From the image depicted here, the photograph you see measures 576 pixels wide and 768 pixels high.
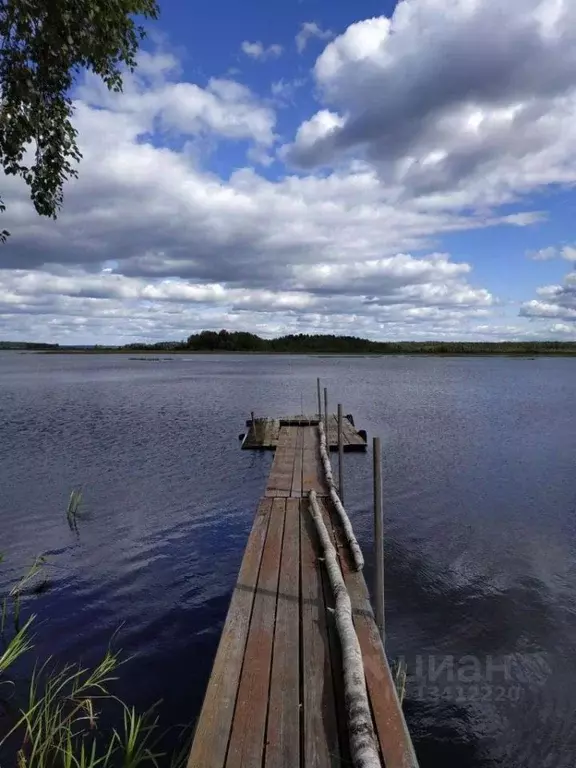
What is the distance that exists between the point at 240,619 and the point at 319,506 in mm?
4840

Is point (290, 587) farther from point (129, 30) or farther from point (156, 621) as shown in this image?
point (129, 30)

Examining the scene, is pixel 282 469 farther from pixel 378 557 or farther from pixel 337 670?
pixel 337 670

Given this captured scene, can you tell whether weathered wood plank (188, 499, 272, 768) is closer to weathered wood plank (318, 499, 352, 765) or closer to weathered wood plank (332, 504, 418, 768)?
weathered wood plank (318, 499, 352, 765)

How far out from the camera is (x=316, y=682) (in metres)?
4.90

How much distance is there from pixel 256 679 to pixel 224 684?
31cm

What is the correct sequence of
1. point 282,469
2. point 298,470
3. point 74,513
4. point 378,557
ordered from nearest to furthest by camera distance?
point 378,557
point 74,513
point 298,470
point 282,469

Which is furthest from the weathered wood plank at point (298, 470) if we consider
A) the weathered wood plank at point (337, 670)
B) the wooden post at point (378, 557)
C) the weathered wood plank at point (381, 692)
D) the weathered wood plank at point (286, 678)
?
the weathered wood plank at point (381, 692)

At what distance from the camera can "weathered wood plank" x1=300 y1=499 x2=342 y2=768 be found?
4.05 metres

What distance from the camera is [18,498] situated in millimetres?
15562

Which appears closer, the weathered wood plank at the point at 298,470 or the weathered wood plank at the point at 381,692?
the weathered wood plank at the point at 381,692

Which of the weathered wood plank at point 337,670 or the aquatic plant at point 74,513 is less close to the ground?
the weathered wood plank at point 337,670

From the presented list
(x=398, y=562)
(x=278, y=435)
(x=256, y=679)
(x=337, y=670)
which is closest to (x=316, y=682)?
(x=337, y=670)

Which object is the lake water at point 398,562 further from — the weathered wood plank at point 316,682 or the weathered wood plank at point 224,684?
the weathered wood plank at point 316,682

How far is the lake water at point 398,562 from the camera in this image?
22.0 ft
